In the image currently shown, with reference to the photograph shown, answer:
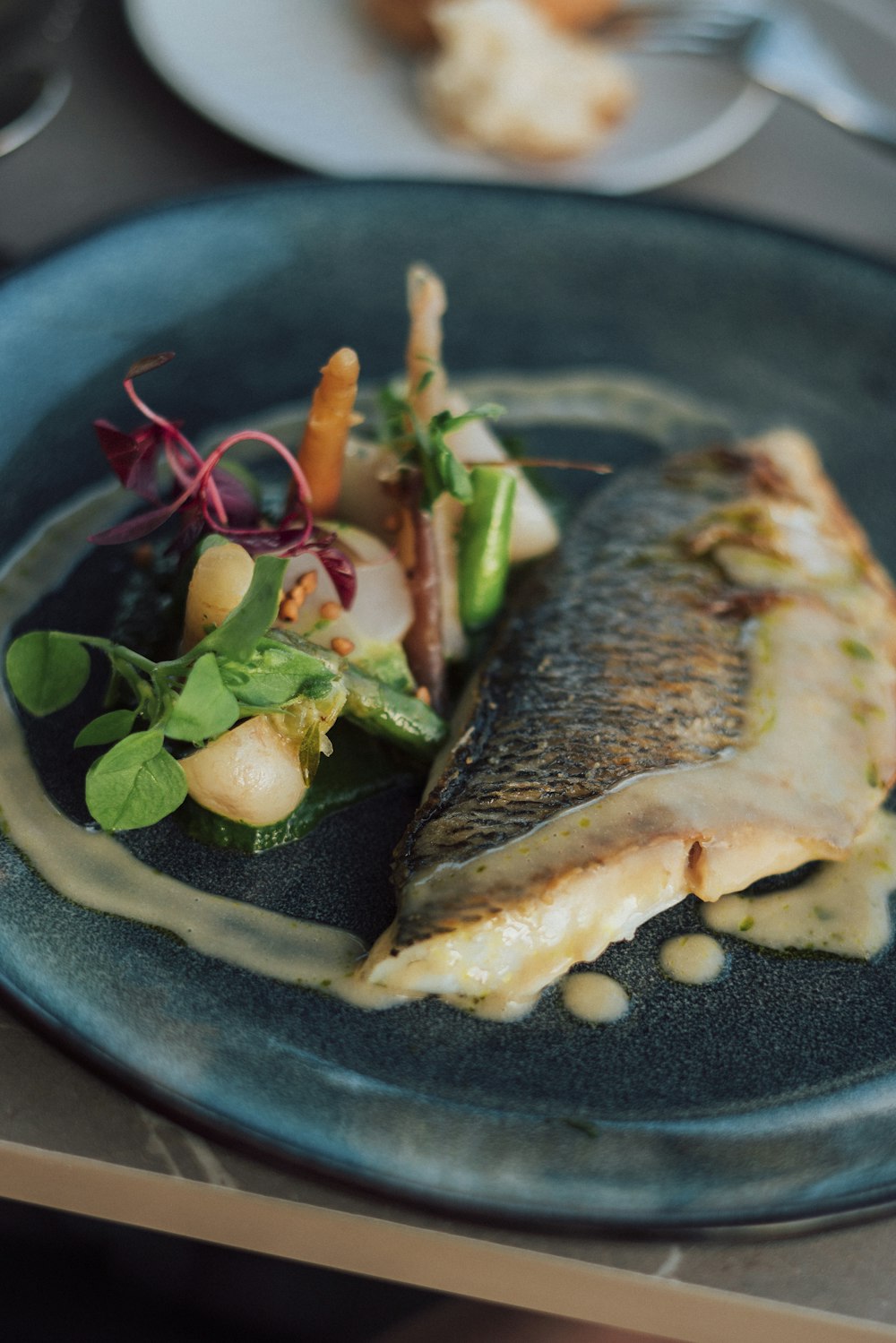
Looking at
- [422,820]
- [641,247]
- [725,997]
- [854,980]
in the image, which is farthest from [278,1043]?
[641,247]

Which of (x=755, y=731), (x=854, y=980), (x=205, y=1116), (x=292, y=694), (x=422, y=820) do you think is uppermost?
(x=292, y=694)

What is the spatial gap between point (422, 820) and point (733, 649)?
23.3 inches

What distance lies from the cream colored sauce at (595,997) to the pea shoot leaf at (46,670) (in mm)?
845

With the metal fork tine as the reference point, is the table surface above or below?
below

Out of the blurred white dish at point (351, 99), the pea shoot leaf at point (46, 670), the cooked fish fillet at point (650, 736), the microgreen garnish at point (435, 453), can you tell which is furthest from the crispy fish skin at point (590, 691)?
the blurred white dish at point (351, 99)

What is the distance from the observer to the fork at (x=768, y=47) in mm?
3031

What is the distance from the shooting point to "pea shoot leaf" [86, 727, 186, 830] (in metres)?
1.54

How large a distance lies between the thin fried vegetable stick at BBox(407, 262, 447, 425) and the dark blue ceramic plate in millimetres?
493

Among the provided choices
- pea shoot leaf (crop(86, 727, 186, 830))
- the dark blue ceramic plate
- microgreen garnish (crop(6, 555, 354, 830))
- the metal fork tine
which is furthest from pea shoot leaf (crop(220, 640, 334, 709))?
the metal fork tine

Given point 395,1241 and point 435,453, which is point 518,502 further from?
point 395,1241

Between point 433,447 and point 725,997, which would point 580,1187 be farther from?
point 433,447

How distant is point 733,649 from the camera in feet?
6.15

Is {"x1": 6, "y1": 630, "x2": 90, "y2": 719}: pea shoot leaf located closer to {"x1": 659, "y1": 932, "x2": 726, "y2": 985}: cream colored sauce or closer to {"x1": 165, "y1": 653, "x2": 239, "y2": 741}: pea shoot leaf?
{"x1": 165, "y1": 653, "x2": 239, "y2": 741}: pea shoot leaf

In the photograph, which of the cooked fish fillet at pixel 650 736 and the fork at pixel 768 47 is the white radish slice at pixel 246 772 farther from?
the fork at pixel 768 47
